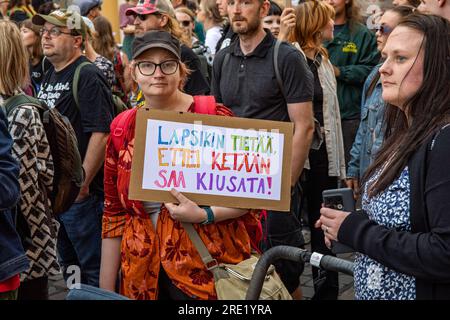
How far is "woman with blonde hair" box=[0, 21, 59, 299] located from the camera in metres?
3.46

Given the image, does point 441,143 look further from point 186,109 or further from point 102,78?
point 102,78

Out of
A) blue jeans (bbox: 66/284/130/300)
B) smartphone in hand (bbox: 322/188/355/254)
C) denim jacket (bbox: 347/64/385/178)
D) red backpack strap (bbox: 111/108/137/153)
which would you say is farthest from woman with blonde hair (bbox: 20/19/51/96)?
blue jeans (bbox: 66/284/130/300)

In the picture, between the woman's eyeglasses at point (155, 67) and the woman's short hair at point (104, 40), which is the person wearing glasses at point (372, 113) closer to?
the woman's eyeglasses at point (155, 67)

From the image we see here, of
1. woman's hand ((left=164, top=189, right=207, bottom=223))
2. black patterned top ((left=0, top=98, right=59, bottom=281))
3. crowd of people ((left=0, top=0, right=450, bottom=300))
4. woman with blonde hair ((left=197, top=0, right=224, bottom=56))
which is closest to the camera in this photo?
crowd of people ((left=0, top=0, right=450, bottom=300))

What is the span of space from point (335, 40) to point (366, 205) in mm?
4415

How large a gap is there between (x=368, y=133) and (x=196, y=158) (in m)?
1.99

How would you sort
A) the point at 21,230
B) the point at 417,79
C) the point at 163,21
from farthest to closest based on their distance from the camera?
1. the point at 163,21
2. the point at 21,230
3. the point at 417,79

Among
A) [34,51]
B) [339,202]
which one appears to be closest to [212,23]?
[34,51]

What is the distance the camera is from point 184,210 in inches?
112

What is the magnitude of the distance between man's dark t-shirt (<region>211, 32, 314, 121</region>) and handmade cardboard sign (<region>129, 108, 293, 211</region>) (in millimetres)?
1374

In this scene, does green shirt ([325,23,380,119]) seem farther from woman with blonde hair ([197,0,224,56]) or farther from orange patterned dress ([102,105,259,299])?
orange patterned dress ([102,105,259,299])

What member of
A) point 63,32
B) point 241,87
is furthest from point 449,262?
point 63,32

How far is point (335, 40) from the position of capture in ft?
21.5

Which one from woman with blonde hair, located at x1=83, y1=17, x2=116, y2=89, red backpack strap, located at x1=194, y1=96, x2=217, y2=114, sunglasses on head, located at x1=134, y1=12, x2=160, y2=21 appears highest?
sunglasses on head, located at x1=134, y1=12, x2=160, y2=21
